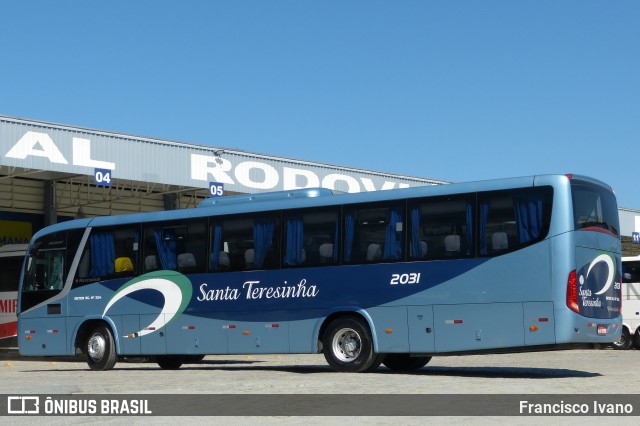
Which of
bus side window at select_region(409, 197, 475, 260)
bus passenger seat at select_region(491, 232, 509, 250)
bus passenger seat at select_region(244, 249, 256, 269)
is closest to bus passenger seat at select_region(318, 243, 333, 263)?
bus passenger seat at select_region(244, 249, 256, 269)

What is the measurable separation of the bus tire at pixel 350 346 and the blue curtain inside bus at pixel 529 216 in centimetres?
323

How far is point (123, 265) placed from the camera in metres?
21.6

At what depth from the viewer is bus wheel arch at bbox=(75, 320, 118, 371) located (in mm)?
21584

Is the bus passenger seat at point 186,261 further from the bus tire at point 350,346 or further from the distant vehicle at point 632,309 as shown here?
the distant vehicle at point 632,309

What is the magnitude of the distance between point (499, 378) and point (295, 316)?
377 cm

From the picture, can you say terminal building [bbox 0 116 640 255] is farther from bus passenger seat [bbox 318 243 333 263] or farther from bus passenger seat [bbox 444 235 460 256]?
bus passenger seat [bbox 444 235 460 256]

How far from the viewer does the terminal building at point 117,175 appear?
32.8m

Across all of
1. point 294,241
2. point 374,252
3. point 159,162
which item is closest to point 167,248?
point 294,241

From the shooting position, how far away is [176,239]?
2091cm

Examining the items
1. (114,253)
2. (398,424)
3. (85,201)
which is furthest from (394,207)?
(85,201)

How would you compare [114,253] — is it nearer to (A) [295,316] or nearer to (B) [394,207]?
(A) [295,316]

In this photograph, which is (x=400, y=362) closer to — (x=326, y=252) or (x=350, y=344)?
(x=350, y=344)

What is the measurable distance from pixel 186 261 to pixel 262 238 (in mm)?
1812

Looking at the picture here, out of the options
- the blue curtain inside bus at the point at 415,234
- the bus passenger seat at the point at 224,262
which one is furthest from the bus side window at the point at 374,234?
the bus passenger seat at the point at 224,262
